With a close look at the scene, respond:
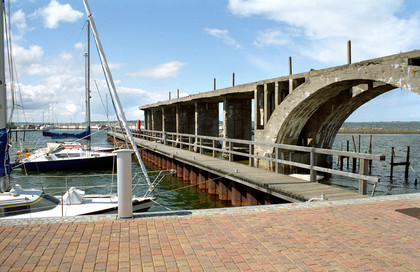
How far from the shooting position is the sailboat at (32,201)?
8.41m

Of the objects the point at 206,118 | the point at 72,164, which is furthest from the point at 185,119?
the point at 72,164

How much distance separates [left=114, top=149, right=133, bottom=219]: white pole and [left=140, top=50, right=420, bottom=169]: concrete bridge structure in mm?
7834

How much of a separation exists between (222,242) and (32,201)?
235 inches

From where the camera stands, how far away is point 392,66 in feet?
32.4

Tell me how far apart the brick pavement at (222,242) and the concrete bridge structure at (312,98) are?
533cm

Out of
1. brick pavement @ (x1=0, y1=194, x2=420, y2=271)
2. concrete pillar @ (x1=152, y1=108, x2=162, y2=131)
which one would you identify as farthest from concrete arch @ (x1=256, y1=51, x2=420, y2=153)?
concrete pillar @ (x1=152, y1=108, x2=162, y2=131)

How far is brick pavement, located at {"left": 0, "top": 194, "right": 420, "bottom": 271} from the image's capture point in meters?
4.09

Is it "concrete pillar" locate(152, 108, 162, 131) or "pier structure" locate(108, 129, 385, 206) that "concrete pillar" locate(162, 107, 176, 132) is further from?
"pier structure" locate(108, 129, 385, 206)

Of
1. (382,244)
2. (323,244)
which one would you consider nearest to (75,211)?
(323,244)

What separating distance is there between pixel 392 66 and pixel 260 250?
25.7 feet

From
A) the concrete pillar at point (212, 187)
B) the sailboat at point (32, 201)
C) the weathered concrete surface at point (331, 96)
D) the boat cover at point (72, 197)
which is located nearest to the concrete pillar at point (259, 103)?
the weathered concrete surface at point (331, 96)

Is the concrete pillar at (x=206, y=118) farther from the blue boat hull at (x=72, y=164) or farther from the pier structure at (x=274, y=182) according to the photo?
the pier structure at (x=274, y=182)

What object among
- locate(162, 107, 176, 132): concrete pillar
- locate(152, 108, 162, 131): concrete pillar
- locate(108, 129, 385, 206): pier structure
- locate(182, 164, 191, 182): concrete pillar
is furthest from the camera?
locate(152, 108, 162, 131): concrete pillar

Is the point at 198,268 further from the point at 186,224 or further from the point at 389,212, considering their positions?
the point at 389,212
